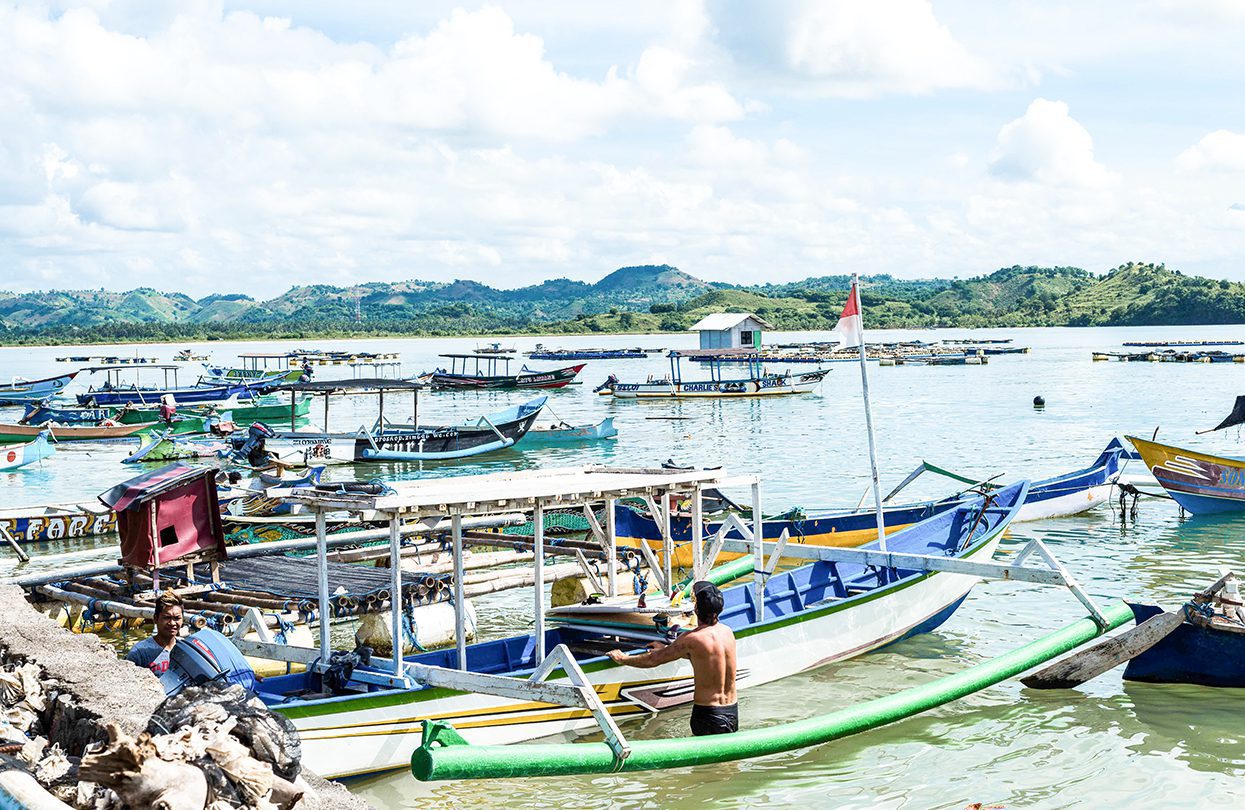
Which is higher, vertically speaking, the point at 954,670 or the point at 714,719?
the point at 714,719

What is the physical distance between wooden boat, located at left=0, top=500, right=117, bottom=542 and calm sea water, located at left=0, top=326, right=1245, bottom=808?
0.39 metres

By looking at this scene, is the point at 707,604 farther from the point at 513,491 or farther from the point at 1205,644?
the point at 1205,644

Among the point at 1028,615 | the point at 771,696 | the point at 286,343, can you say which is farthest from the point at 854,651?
the point at 286,343

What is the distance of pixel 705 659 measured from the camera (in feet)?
29.1

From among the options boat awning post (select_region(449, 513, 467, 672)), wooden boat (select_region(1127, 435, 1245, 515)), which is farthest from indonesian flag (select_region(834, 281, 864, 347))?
wooden boat (select_region(1127, 435, 1245, 515))

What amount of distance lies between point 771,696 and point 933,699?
86.9 inches

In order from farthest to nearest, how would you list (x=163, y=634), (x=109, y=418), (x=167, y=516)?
(x=109, y=418)
(x=167, y=516)
(x=163, y=634)

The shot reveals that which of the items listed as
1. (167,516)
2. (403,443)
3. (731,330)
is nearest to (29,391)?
(403,443)

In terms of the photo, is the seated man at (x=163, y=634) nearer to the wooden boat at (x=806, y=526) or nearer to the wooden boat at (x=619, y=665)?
the wooden boat at (x=619, y=665)

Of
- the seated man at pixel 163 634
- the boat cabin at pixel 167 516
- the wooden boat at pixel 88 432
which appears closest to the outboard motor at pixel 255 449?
the wooden boat at pixel 88 432

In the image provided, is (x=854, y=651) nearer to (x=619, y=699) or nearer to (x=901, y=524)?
(x=619, y=699)

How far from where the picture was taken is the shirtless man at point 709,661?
8.83 meters

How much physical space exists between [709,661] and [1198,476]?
1651cm

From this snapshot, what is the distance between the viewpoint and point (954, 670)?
12922 mm
